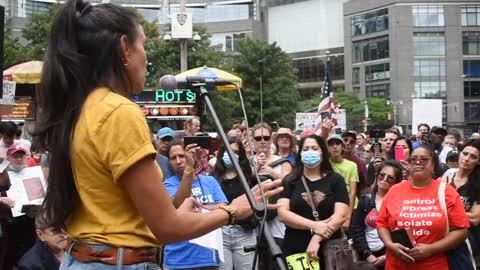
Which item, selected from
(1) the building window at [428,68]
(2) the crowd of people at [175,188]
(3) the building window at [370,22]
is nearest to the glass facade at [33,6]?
(3) the building window at [370,22]

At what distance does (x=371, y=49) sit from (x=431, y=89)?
29.2 feet

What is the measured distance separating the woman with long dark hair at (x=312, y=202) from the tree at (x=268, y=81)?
38632 millimetres

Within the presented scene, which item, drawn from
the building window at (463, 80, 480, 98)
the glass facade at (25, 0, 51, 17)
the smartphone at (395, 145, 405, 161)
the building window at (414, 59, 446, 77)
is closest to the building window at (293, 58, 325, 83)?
the building window at (414, 59, 446, 77)

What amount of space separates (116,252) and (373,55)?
251ft

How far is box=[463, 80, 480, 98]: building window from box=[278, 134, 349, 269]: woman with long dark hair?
7170 centimetres

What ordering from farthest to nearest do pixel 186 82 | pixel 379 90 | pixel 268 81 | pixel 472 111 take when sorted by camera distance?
pixel 379 90 < pixel 472 111 < pixel 268 81 < pixel 186 82

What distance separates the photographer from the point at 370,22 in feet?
251

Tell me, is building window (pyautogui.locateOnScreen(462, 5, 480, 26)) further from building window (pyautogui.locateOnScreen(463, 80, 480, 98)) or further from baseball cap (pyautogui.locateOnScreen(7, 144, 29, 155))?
baseball cap (pyautogui.locateOnScreen(7, 144, 29, 155))

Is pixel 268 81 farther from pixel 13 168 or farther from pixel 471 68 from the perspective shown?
pixel 13 168

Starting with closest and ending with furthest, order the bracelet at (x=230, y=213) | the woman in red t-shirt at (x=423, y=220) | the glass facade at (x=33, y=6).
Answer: the bracelet at (x=230, y=213) → the woman in red t-shirt at (x=423, y=220) → the glass facade at (x=33, y=6)

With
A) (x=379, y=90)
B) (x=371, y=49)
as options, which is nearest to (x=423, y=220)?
(x=379, y=90)

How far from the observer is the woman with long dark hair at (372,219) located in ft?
22.4

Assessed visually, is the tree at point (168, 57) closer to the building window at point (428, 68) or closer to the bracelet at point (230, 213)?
the bracelet at point (230, 213)

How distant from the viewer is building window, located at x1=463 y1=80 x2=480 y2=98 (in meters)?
73.3
